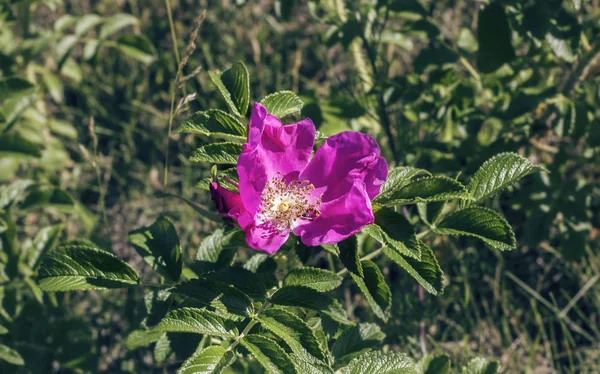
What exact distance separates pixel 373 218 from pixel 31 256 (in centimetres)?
140

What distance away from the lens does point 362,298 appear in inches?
110

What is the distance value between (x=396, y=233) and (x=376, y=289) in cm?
23

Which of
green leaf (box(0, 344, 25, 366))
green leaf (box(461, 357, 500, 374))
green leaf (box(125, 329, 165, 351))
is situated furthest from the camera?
green leaf (box(0, 344, 25, 366))

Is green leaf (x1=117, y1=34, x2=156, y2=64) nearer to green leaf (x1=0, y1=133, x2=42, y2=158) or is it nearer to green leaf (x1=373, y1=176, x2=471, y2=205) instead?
green leaf (x1=0, y1=133, x2=42, y2=158)

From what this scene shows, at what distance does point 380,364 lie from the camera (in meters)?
1.58

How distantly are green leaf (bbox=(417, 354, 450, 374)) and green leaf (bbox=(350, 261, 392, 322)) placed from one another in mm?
305

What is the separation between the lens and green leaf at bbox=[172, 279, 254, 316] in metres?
1.47

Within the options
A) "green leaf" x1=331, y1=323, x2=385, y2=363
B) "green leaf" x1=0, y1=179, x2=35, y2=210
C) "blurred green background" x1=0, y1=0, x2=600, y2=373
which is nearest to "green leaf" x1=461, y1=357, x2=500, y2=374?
"green leaf" x1=331, y1=323, x2=385, y2=363

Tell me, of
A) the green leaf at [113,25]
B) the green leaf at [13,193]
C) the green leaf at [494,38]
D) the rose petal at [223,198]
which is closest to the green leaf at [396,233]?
the rose petal at [223,198]

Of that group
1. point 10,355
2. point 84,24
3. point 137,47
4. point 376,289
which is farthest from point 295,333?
point 84,24

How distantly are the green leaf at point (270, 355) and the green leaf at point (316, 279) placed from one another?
0.63 ft

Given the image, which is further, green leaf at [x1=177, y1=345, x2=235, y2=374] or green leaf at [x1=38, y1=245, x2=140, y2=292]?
green leaf at [x1=38, y1=245, x2=140, y2=292]

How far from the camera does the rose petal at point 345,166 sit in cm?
143

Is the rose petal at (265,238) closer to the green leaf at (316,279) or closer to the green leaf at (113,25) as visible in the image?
the green leaf at (316,279)
